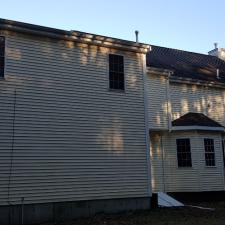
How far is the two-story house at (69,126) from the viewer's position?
44.5 ft

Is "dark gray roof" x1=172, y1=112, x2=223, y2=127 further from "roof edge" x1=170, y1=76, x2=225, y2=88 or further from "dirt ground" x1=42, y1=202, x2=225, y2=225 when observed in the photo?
"dirt ground" x1=42, y1=202, x2=225, y2=225

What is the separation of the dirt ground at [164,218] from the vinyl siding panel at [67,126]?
1.01m

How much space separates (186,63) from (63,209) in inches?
607

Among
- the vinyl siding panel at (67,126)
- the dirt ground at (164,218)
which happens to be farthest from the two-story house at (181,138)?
the dirt ground at (164,218)

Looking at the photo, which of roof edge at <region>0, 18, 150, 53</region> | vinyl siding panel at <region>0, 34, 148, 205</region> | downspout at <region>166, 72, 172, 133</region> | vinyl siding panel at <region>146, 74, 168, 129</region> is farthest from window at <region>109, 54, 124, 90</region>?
downspout at <region>166, 72, 172, 133</region>

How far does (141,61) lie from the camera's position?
693 inches

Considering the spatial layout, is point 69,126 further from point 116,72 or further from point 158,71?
point 158,71

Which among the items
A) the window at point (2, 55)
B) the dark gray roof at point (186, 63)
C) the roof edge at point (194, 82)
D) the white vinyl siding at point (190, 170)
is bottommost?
the white vinyl siding at point (190, 170)

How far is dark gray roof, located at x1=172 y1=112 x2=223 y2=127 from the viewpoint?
68.3ft

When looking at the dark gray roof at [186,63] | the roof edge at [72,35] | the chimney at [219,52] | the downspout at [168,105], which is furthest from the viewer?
the chimney at [219,52]

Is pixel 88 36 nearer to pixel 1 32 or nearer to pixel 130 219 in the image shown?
pixel 1 32

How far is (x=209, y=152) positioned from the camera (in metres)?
20.9

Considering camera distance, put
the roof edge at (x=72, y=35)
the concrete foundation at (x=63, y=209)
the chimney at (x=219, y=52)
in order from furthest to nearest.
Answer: the chimney at (x=219, y=52)
the roof edge at (x=72, y=35)
the concrete foundation at (x=63, y=209)

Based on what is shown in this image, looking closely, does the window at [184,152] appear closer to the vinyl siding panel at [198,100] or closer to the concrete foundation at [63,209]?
the vinyl siding panel at [198,100]
